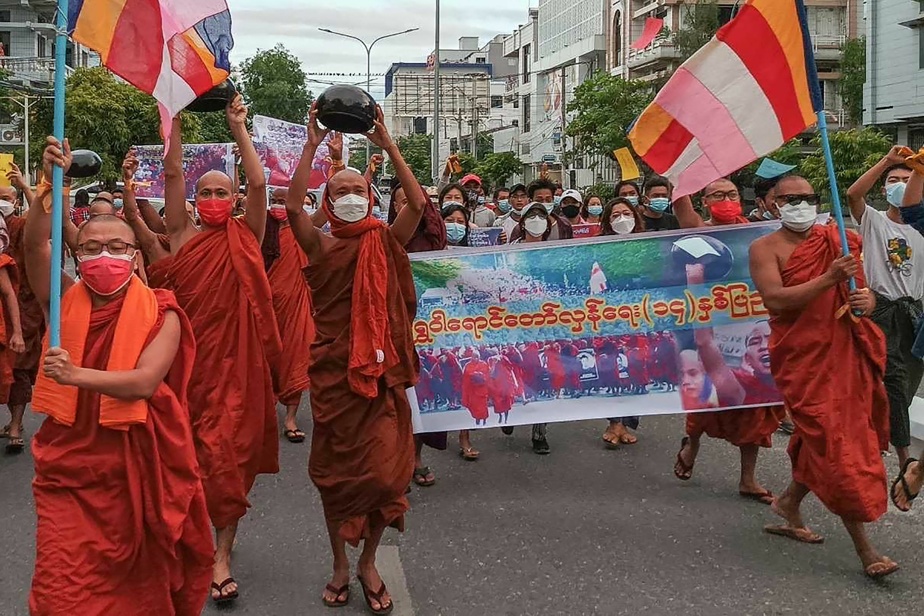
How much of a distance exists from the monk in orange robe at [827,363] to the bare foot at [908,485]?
147 millimetres

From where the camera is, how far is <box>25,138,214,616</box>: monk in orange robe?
10.6 ft

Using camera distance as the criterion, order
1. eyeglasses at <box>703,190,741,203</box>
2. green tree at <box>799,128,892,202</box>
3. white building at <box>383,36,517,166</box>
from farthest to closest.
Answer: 1. white building at <box>383,36,517,166</box>
2. green tree at <box>799,128,892,202</box>
3. eyeglasses at <box>703,190,741,203</box>

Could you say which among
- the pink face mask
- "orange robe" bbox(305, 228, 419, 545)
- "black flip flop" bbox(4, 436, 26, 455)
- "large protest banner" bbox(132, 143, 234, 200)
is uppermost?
"large protest banner" bbox(132, 143, 234, 200)

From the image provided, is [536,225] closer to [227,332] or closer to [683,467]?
[683,467]

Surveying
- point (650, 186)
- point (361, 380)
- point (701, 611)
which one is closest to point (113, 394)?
point (361, 380)

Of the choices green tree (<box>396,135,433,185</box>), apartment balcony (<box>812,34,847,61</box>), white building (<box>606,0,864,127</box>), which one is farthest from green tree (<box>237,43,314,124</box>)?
apartment balcony (<box>812,34,847,61</box>)

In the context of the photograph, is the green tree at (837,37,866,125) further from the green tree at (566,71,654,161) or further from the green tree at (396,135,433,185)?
the green tree at (396,135,433,185)

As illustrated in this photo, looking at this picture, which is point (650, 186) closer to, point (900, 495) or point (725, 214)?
point (725, 214)

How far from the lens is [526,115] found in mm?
70438

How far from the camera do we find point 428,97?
4011 inches

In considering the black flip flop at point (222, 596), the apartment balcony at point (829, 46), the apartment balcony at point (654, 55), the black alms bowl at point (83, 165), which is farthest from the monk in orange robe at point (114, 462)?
the apartment balcony at point (829, 46)

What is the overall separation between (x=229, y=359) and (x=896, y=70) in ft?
108

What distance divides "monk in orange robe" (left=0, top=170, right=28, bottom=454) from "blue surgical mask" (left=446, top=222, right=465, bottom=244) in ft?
9.53

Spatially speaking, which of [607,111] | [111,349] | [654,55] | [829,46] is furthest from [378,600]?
[654,55]
